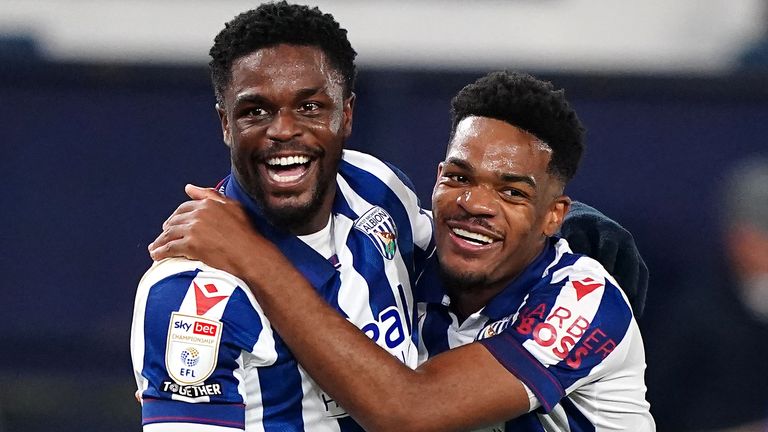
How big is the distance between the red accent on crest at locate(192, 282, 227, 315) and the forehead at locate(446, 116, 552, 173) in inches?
24.9

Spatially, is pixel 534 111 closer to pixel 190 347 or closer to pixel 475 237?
pixel 475 237

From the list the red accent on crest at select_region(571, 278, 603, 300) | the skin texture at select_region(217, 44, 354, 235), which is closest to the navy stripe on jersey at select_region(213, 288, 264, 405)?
the skin texture at select_region(217, 44, 354, 235)

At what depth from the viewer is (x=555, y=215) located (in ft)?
9.18

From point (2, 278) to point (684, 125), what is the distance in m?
2.61

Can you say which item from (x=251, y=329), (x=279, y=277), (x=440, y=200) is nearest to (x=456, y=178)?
(x=440, y=200)

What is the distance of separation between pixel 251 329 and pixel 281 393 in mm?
158

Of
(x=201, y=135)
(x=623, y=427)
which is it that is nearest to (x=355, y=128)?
(x=201, y=135)

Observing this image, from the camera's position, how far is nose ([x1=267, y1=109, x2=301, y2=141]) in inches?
97.3

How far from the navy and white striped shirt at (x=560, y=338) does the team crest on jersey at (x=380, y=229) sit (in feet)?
0.44

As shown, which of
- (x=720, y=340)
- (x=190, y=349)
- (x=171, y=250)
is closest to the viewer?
(x=190, y=349)

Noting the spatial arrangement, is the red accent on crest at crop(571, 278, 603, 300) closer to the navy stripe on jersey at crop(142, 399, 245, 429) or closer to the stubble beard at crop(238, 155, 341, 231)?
the stubble beard at crop(238, 155, 341, 231)

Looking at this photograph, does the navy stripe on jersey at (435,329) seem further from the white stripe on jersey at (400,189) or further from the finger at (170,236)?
the finger at (170,236)

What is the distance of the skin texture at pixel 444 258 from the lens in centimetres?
243

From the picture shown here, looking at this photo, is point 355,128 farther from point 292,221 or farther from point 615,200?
point 292,221
